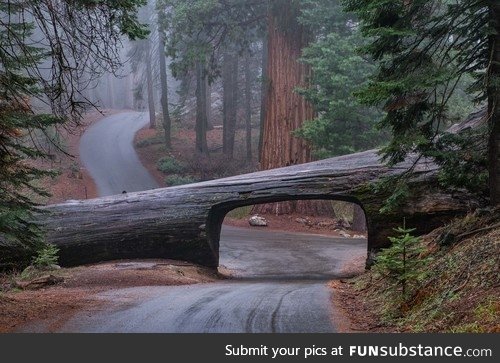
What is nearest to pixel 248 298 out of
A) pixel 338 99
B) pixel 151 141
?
pixel 338 99

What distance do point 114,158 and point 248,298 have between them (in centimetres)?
2887

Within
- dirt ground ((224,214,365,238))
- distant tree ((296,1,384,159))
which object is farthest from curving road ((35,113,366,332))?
distant tree ((296,1,384,159))

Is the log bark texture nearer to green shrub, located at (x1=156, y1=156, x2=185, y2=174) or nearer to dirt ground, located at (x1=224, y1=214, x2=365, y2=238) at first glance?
dirt ground, located at (x1=224, y1=214, x2=365, y2=238)

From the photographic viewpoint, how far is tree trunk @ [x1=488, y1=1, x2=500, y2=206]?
6.71 metres

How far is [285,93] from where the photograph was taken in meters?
22.2

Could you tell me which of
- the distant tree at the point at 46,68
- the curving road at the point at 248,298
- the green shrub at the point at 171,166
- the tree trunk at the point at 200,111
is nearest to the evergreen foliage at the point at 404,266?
the curving road at the point at 248,298

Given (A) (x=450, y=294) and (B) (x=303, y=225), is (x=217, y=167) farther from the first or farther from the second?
(A) (x=450, y=294)

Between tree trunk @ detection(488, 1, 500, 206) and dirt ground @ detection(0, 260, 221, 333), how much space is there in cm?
620

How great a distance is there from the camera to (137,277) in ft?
37.6

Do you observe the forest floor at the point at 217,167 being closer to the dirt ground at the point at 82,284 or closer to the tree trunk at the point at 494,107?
the dirt ground at the point at 82,284

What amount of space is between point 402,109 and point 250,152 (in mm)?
25623
